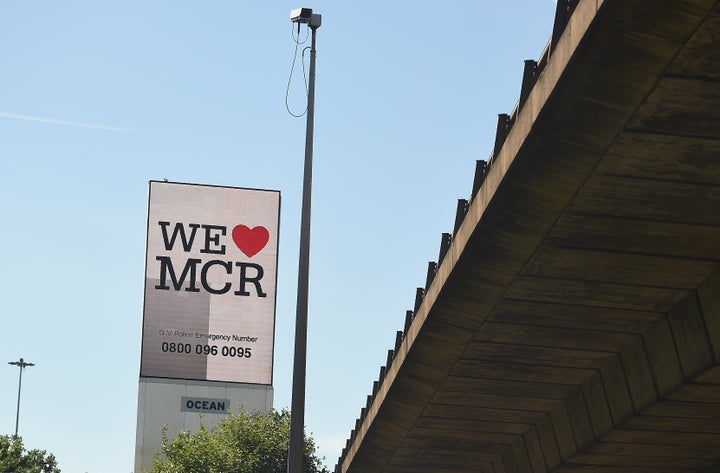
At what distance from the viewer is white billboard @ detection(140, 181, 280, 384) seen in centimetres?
7906

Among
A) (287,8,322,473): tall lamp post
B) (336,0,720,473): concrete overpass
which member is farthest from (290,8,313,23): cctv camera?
(336,0,720,473): concrete overpass

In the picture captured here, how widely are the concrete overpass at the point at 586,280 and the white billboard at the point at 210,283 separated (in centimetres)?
5123

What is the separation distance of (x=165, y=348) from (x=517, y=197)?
64.9 meters

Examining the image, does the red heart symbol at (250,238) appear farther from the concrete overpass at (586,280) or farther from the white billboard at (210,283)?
the concrete overpass at (586,280)

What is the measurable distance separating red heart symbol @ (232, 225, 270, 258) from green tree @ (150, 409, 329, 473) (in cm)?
1935

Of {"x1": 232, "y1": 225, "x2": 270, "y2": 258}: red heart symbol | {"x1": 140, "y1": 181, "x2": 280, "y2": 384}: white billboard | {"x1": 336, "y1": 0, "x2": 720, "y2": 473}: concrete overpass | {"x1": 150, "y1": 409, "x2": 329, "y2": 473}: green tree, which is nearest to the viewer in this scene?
{"x1": 336, "y1": 0, "x2": 720, "y2": 473}: concrete overpass

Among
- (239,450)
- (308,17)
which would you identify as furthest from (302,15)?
(239,450)

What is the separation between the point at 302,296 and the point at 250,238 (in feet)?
204

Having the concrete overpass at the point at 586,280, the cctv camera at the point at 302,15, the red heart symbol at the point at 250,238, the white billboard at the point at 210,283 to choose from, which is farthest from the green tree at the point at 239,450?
the cctv camera at the point at 302,15

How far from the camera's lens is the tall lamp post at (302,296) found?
65.8 feet

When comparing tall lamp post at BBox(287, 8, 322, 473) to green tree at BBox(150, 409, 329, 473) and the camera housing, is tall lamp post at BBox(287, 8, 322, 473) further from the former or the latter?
green tree at BBox(150, 409, 329, 473)

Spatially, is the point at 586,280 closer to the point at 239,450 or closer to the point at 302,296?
the point at 302,296

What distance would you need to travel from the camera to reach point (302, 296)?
21.3 m

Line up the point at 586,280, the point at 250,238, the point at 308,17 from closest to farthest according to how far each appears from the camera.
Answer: the point at 586,280 → the point at 308,17 → the point at 250,238
